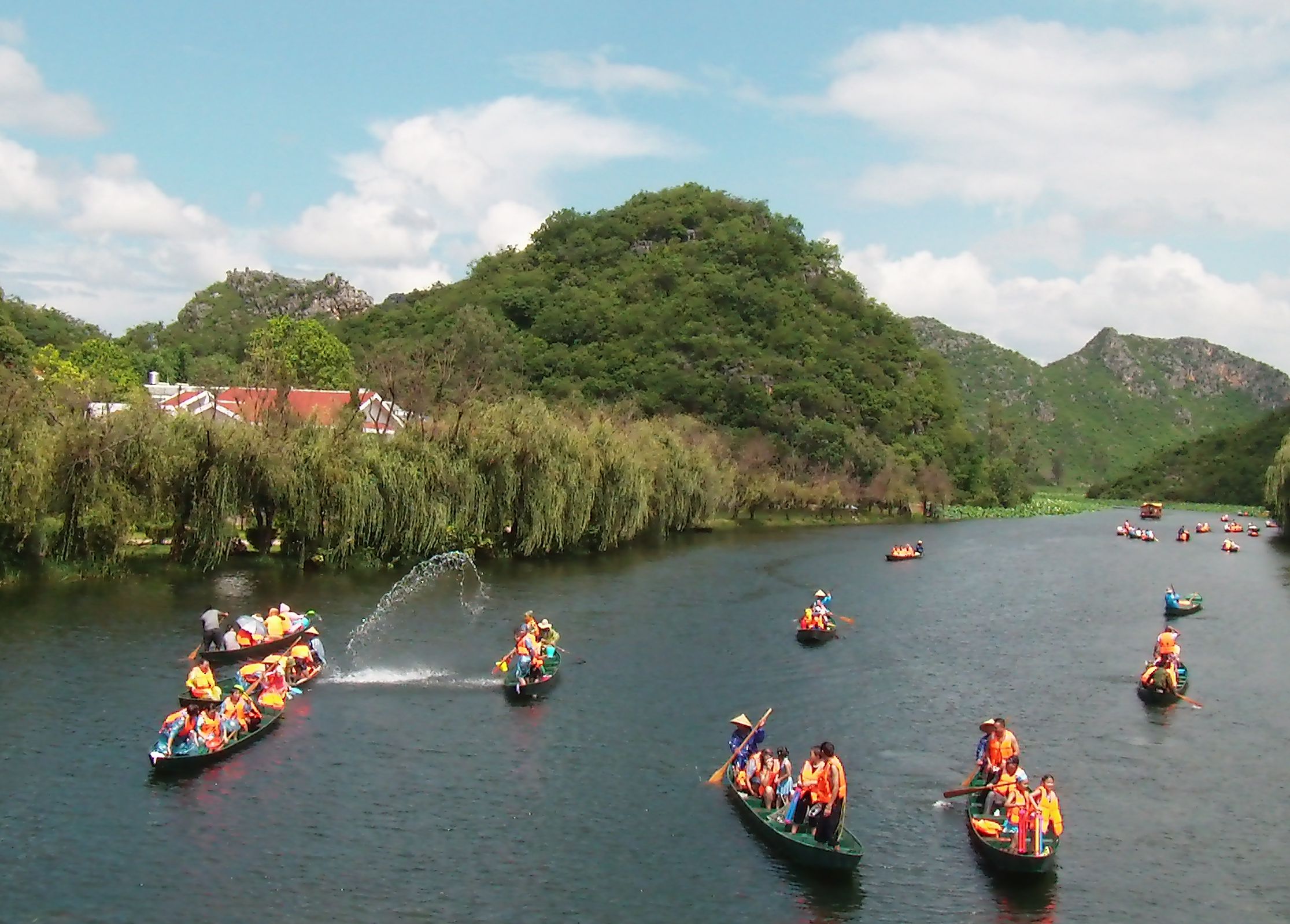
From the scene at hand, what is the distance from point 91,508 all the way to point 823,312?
5173 inches

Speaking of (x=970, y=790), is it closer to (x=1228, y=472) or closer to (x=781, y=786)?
(x=781, y=786)

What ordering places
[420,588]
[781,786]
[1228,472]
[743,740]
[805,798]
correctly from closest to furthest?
[805,798]
[781,786]
[743,740]
[420,588]
[1228,472]

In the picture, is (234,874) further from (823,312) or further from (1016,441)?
(1016,441)

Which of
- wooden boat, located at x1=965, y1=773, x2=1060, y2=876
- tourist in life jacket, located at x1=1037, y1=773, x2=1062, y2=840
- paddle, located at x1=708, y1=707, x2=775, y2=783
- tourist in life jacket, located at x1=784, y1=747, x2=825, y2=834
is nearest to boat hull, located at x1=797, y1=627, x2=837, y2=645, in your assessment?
paddle, located at x1=708, y1=707, x2=775, y2=783

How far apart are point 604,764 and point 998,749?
33.2ft

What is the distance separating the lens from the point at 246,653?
1564 inches

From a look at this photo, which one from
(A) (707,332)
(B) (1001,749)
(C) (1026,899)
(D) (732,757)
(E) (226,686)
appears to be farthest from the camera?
(A) (707,332)

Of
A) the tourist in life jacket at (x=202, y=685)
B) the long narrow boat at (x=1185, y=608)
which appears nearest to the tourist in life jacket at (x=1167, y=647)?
the long narrow boat at (x=1185, y=608)

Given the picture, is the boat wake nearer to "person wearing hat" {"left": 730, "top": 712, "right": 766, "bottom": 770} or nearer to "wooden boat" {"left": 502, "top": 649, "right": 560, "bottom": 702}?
"wooden boat" {"left": 502, "top": 649, "right": 560, "bottom": 702}

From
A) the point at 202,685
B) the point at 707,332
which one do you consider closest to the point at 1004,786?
the point at 202,685

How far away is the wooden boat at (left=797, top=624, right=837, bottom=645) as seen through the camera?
4819 cm

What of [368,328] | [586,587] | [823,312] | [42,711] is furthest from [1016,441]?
[42,711]

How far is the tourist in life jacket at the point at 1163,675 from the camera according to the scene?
1560 inches

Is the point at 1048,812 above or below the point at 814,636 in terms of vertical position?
below
